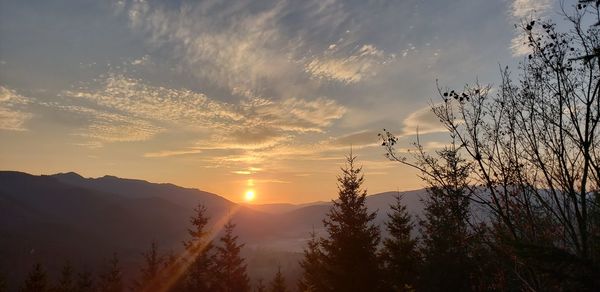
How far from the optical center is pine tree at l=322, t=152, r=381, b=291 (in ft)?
62.3

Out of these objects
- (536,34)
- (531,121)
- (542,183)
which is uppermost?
(536,34)

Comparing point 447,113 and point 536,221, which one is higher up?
point 447,113

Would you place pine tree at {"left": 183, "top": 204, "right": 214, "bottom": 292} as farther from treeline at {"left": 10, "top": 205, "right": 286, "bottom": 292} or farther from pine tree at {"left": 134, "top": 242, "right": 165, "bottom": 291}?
pine tree at {"left": 134, "top": 242, "right": 165, "bottom": 291}

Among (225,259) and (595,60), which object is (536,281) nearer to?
(595,60)

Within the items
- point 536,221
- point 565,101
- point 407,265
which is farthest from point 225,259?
point 565,101

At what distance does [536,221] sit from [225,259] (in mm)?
28956

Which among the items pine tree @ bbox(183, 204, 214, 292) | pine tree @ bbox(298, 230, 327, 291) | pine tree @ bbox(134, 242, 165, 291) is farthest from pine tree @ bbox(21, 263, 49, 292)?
pine tree @ bbox(298, 230, 327, 291)

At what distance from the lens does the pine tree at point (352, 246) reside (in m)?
19.0

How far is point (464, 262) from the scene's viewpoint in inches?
875

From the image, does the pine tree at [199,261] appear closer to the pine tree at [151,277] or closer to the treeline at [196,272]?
the treeline at [196,272]

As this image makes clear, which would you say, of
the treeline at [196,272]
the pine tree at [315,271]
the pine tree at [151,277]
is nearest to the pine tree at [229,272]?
the treeline at [196,272]

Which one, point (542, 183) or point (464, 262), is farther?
point (464, 262)

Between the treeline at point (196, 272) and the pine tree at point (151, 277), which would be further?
the pine tree at point (151, 277)

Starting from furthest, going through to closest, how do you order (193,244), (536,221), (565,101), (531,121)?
1. (193,244)
2. (536,221)
3. (531,121)
4. (565,101)
